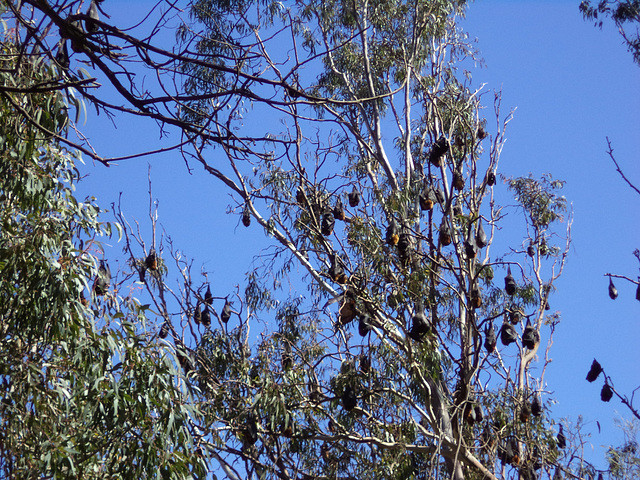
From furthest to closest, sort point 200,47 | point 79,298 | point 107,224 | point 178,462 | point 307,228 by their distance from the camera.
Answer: point 200,47, point 307,228, point 107,224, point 79,298, point 178,462

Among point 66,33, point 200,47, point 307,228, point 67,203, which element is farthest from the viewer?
point 200,47

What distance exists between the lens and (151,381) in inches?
164

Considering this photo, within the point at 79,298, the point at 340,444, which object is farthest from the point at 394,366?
the point at 79,298

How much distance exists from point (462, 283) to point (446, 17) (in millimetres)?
5196

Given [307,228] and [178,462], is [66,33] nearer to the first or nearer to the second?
[178,462]

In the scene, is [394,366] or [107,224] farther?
[394,366]

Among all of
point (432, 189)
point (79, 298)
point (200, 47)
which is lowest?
point (79, 298)

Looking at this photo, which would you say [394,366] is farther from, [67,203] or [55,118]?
[55,118]

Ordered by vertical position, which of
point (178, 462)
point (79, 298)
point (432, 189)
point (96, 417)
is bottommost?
point (178, 462)

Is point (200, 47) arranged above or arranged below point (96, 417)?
above

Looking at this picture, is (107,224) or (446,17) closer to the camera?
(107,224)

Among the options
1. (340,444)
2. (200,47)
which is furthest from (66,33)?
(200,47)

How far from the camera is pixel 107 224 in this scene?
523cm

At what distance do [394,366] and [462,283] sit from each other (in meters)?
1.10
